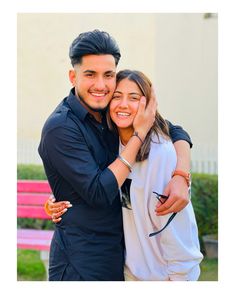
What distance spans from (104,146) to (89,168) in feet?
0.72

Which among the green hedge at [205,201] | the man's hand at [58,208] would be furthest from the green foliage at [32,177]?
the man's hand at [58,208]

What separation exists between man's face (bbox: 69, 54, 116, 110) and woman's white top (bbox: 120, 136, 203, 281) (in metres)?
0.32

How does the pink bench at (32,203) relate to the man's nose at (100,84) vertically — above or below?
below

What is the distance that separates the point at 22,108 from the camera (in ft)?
A: 14.8

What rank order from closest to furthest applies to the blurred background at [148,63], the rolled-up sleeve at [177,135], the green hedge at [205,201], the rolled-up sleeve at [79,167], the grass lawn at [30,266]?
the rolled-up sleeve at [79,167] → the rolled-up sleeve at [177,135] → the blurred background at [148,63] → the grass lawn at [30,266] → the green hedge at [205,201]

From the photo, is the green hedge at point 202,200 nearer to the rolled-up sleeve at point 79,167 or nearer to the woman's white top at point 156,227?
the woman's white top at point 156,227

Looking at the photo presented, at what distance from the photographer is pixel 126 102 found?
2754mm

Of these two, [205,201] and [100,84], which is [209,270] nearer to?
[205,201]

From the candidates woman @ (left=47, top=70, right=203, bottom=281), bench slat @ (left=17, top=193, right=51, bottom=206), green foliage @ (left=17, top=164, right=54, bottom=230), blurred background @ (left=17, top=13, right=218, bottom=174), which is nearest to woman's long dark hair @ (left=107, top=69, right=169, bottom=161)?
woman @ (left=47, top=70, right=203, bottom=281)

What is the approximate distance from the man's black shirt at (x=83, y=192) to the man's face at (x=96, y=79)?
0.07 m

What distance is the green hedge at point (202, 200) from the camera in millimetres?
5070

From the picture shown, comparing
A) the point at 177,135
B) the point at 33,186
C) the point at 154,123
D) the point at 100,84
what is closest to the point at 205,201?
the point at 33,186

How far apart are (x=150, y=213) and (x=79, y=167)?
1.37 ft
